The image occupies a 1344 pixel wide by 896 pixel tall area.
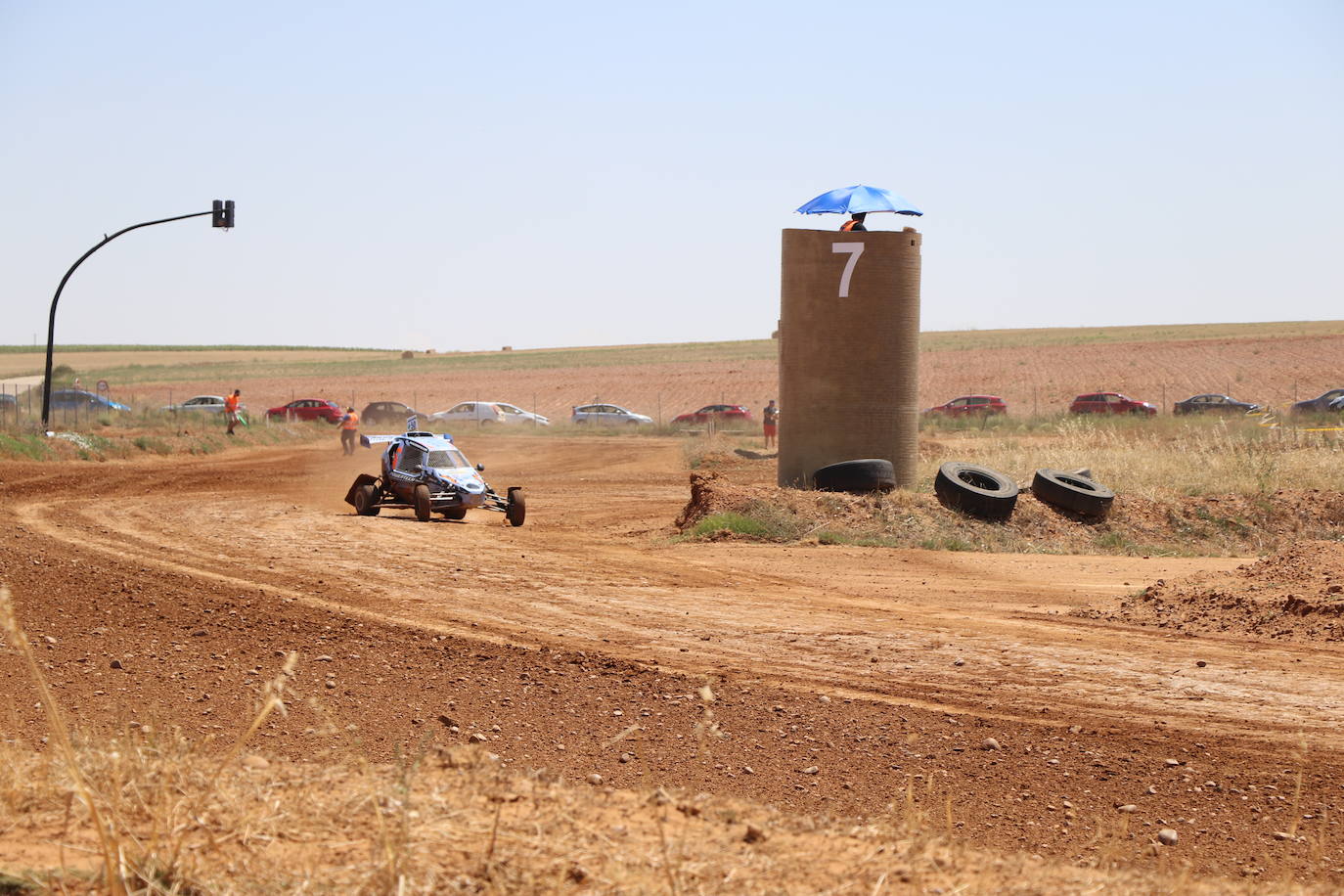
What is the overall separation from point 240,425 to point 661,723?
40.4 m

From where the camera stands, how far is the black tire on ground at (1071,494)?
19359mm

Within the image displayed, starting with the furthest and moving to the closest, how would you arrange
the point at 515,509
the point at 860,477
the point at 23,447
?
the point at 23,447
the point at 515,509
the point at 860,477

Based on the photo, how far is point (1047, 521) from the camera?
19234 millimetres

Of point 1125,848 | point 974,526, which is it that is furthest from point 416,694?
point 974,526

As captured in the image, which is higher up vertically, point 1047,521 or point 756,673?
point 1047,521

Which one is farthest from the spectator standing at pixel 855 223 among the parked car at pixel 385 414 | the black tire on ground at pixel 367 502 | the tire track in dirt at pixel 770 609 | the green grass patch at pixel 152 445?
the parked car at pixel 385 414

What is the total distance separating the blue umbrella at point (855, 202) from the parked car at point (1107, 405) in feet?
107

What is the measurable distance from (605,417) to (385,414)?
31.2 feet

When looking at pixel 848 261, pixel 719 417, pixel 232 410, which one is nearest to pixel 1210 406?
pixel 719 417

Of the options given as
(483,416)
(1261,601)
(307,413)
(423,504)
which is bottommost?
(423,504)

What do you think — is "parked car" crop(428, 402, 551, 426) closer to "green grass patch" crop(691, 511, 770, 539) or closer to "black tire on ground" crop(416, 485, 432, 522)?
"black tire on ground" crop(416, 485, 432, 522)

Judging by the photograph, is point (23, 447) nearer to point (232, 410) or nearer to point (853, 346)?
point (232, 410)

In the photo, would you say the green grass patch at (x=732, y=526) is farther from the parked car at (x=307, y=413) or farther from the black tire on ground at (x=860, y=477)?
the parked car at (x=307, y=413)

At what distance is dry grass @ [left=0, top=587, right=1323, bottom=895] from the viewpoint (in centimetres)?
425
